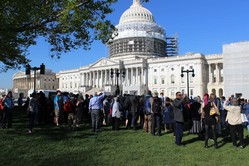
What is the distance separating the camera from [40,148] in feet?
31.5

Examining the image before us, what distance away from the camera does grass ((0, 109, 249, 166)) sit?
8.09 meters

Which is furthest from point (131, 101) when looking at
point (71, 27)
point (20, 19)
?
point (20, 19)

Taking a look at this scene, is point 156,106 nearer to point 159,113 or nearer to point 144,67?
point 159,113

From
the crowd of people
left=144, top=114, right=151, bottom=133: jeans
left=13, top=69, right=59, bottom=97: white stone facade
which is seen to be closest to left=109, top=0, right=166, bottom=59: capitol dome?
left=13, top=69, right=59, bottom=97: white stone facade

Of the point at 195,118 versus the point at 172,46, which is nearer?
the point at 195,118

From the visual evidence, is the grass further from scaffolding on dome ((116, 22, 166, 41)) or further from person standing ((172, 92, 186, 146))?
scaffolding on dome ((116, 22, 166, 41))

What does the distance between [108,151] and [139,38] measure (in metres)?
93.2

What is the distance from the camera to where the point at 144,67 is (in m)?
93.7

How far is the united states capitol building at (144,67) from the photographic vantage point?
84.9 m

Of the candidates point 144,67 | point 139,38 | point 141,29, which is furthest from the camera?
point 141,29

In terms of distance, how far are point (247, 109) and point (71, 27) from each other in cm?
1014

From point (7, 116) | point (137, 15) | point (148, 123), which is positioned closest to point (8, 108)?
point (7, 116)

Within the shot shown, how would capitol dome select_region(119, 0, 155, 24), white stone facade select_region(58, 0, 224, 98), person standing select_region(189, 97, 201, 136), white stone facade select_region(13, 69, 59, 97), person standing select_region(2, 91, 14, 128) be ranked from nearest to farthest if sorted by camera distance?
person standing select_region(189, 97, 201, 136) → person standing select_region(2, 91, 14, 128) → white stone facade select_region(58, 0, 224, 98) → capitol dome select_region(119, 0, 155, 24) → white stone facade select_region(13, 69, 59, 97)

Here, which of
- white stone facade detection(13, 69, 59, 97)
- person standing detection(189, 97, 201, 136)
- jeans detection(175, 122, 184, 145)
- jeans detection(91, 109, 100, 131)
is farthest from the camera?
white stone facade detection(13, 69, 59, 97)
